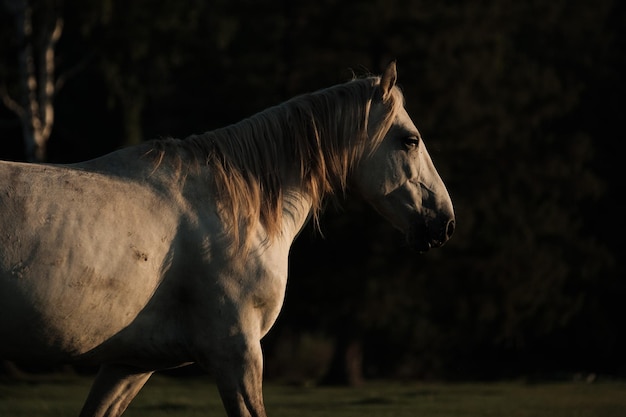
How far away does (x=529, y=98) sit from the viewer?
24.2 m

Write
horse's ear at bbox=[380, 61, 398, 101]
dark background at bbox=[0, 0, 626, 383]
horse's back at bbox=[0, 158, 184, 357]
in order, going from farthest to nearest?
dark background at bbox=[0, 0, 626, 383]
horse's ear at bbox=[380, 61, 398, 101]
horse's back at bbox=[0, 158, 184, 357]

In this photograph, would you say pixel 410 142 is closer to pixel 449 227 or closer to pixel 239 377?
pixel 449 227

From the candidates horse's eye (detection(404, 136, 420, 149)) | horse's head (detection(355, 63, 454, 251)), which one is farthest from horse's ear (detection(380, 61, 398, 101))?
horse's eye (detection(404, 136, 420, 149))

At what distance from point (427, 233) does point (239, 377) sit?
1.49 m

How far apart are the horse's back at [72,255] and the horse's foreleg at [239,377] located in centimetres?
49

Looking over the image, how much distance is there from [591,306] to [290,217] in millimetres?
22972

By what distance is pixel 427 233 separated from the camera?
19.4ft

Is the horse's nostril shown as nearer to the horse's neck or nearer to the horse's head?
the horse's head

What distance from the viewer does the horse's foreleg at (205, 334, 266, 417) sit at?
5105mm

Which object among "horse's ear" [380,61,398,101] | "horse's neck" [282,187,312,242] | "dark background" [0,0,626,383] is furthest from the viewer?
"dark background" [0,0,626,383]

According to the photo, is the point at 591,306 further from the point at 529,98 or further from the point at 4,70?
the point at 4,70

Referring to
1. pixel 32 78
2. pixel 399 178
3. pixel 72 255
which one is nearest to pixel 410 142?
pixel 399 178

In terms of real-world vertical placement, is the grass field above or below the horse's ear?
below

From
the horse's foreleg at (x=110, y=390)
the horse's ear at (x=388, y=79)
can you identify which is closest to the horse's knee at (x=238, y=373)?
the horse's foreleg at (x=110, y=390)
